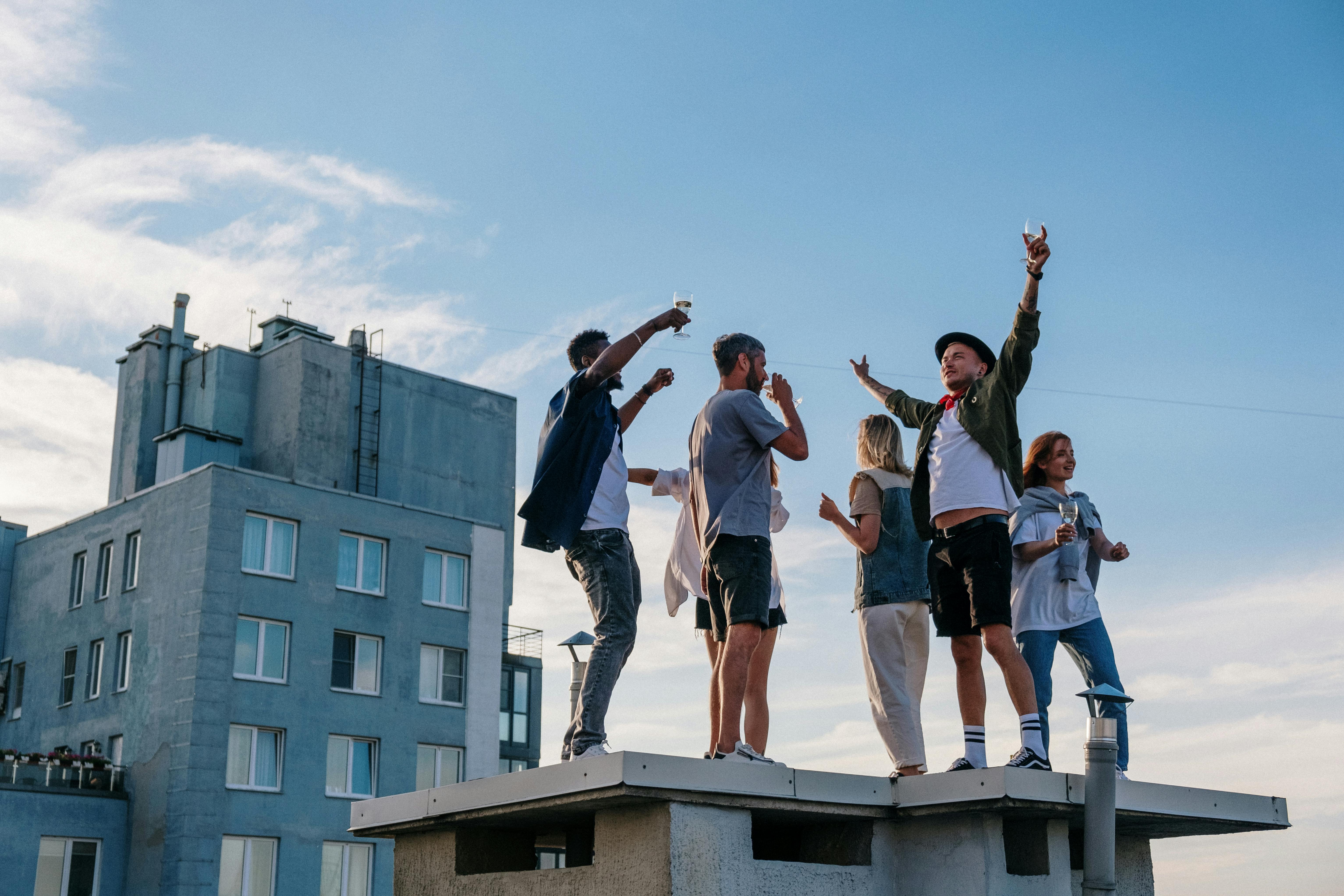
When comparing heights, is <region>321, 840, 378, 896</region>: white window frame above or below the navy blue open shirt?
below

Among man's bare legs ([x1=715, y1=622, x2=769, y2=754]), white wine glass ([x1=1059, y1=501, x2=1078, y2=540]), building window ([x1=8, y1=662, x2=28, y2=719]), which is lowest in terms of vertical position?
man's bare legs ([x1=715, y1=622, x2=769, y2=754])

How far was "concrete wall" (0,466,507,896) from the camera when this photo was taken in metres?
30.9

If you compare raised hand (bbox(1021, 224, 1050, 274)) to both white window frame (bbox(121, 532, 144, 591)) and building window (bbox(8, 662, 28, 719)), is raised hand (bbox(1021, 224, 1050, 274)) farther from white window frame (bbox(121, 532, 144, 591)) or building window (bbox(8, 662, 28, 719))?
building window (bbox(8, 662, 28, 719))

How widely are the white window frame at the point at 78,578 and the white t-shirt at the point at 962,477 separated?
33803mm

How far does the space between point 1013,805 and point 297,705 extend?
96.0ft

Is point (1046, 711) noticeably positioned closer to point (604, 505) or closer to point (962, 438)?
point (962, 438)

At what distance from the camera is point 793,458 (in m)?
6.12

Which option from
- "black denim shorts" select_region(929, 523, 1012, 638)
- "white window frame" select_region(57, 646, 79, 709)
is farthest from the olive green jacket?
"white window frame" select_region(57, 646, 79, 709)

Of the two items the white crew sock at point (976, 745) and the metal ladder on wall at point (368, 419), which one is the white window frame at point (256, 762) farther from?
the white crew sock at point (976, 745)

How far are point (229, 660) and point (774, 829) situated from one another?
27.9m

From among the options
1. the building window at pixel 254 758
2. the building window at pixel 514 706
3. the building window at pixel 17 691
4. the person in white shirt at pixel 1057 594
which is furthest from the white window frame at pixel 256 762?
the person in white shirt at pixel 1057 594

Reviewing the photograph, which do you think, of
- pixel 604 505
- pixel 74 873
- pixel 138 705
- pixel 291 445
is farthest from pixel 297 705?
pixel 604 505

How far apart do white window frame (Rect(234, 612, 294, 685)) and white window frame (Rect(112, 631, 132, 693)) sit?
3.39 m

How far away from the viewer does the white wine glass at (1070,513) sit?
6.51m
